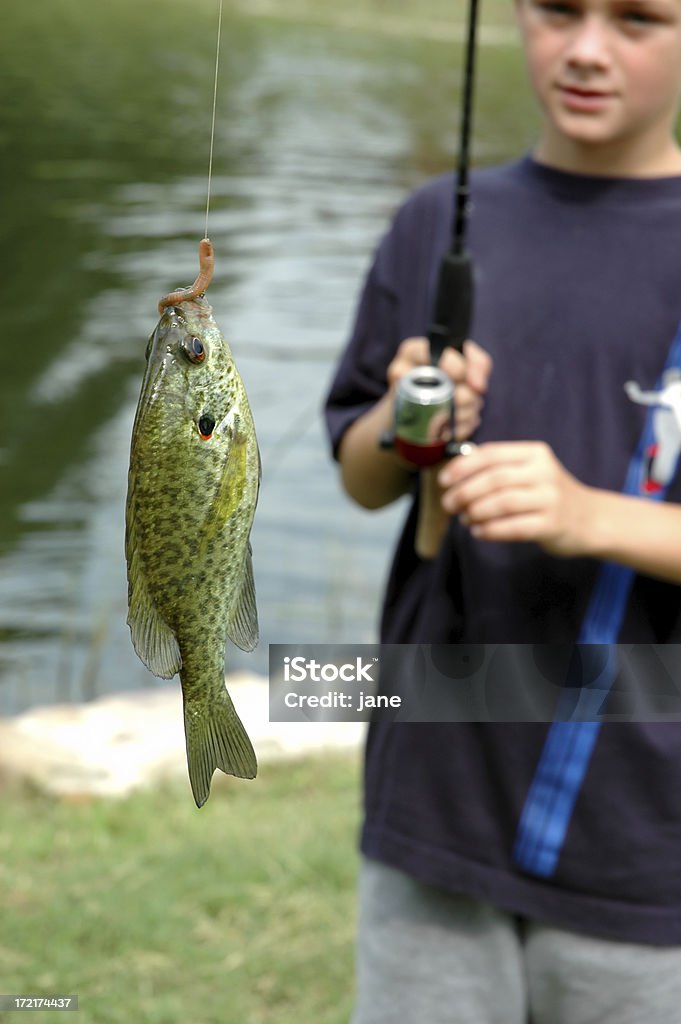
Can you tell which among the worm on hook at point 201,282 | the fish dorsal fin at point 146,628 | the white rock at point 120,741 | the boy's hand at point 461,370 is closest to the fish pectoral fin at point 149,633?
the fish dorsal fin at point 146,628

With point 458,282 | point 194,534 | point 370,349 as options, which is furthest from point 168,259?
point 194,534

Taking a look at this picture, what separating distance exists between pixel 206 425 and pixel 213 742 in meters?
0.29

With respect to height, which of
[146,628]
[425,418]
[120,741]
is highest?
[146,628]

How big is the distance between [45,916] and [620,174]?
2.30m

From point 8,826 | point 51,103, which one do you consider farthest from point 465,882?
point 51,103

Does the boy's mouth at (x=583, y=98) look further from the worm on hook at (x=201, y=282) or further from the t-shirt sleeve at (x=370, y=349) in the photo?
the worm on hook at (x=201, y=282)

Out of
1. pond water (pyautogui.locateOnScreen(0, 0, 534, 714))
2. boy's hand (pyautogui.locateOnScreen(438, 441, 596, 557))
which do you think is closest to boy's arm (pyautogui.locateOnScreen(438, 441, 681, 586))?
boy's hand (pyautogui.locateOnScreen(438, 441, 596, 557))

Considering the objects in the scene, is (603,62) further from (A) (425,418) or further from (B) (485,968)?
(B) (485,968)

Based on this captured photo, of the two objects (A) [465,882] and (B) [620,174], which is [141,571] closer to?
(A) [465,882]

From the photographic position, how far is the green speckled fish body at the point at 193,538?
1204mm

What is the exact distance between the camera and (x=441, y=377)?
6.76ft

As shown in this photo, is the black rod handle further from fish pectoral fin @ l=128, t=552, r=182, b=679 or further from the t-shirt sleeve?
fish pectoral fin @ l=128, t=552, r=182, b=679

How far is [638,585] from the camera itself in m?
2.25

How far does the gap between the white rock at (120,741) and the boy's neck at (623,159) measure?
277cm
